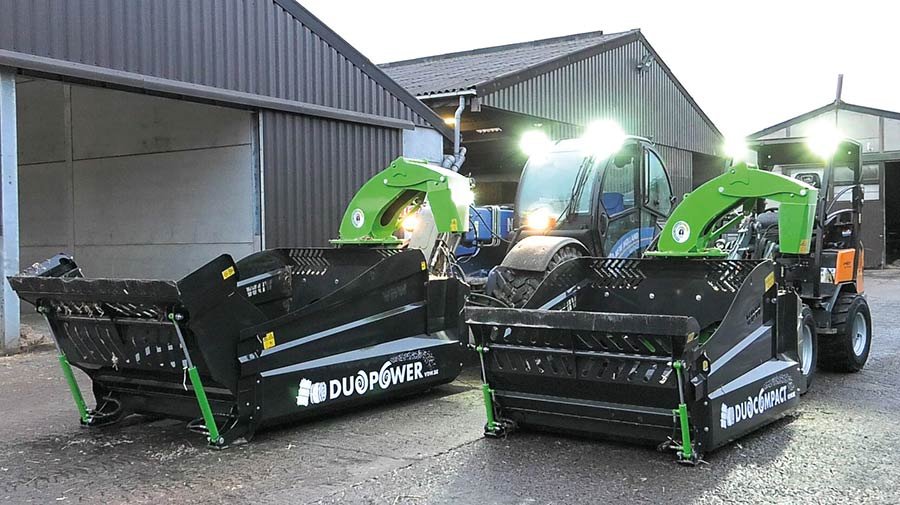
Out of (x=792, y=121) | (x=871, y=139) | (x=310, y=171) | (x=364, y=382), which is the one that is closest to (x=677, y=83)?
(x=792, y=121)

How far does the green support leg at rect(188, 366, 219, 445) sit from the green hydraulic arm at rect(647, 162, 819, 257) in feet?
10.9

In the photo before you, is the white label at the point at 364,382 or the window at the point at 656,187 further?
the window at the point at 656,187

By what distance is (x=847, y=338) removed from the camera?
7.48 metres

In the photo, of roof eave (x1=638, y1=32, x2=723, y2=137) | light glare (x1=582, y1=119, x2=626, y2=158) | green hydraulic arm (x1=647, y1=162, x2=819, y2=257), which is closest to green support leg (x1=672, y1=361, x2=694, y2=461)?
green hydraulic arm (x1=647, y1=162, x2=819, y2=257)

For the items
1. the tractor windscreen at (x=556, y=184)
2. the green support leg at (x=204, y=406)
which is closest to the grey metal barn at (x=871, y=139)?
the tractor windscreen at (x=556, y=184)

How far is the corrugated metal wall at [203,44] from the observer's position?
361 inches

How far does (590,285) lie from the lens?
21.0ft

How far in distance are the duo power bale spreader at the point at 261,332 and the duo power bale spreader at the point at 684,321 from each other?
0.65 metres

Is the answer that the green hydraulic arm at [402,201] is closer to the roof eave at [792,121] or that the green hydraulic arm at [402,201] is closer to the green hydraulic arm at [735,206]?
the green hydraulic arm at [735,206]

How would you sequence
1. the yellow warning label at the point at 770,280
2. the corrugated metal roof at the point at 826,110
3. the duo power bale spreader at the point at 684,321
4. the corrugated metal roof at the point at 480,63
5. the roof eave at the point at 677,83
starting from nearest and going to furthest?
the duo power bale spreader at the point at 684,321, the yellow warning label at the point at 770,280, the corrugated metal roof at the point at 480,63, the roof eave at the point at 677,83, the corrugated metal roof at the point at 826,110

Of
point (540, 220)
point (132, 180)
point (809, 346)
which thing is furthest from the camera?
point (132, 180)

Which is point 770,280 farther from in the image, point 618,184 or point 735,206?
point 618,184

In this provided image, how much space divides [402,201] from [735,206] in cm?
282

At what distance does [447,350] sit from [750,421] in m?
2.51
